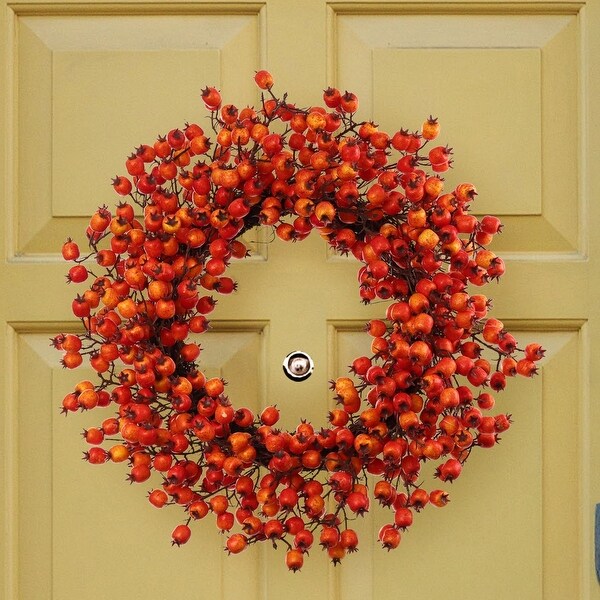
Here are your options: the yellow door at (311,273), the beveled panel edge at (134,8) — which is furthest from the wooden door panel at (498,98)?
the beveled panel edge at (134,8)

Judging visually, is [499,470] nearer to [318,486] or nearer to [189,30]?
A: [318,486]

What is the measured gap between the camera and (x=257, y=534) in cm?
103

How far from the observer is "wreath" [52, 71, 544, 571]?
994mm

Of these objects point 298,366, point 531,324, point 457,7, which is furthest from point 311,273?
point 457,7

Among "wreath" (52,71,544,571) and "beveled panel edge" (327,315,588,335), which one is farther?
"beveled panel edge" (327,315,588,335)

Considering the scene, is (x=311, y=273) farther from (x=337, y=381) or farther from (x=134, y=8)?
(x=134, y=8)

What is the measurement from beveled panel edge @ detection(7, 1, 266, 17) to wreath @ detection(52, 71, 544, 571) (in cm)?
22

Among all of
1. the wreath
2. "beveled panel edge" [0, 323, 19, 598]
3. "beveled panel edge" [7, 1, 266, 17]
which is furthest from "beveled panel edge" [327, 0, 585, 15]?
"beveled panel edge" [0, 323, 19, 598]

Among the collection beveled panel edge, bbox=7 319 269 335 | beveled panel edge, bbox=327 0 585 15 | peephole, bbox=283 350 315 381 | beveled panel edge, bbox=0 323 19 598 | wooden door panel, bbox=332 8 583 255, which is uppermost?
beveled panel edge, bbox=327 0 585 15

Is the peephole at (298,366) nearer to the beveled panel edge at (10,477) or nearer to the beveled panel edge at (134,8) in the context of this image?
the beveled panel edge at (10,477)

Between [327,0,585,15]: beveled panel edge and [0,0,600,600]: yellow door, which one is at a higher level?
[327,0,585,15]: beveled panel edge

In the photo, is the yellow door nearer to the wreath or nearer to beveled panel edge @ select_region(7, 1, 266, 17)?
beveled panel edge @ select_region(7, 1, 266, 17)

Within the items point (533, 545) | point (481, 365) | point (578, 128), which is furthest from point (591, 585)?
point (578, 128)

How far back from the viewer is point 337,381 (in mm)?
1022
